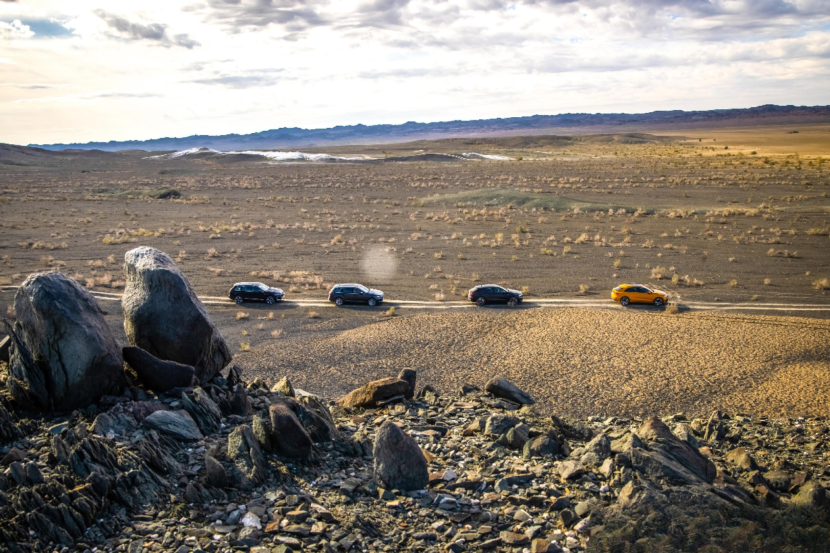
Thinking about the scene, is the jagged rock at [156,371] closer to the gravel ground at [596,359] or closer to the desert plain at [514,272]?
the desert plain at [514,272]

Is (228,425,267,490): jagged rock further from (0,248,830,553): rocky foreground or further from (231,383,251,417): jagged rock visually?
(231,383,251,417): jagged rock

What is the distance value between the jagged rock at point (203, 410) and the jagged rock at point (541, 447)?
6.00 m

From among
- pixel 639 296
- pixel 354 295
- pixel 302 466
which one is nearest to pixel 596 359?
pixel 639 296

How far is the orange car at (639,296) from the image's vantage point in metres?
29.9

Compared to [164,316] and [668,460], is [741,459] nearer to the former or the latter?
[668,460]

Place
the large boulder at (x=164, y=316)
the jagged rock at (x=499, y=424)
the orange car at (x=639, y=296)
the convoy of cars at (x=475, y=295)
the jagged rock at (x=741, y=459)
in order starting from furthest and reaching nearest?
the convoy of cars at (x=475, y=295)
the orange car at (x=639, y=296)
the large boulder at (x=164, y=316)
the jagged rock at (x=499, y=424)
the jagged rock at (x=741, y=459)

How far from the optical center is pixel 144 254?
47.1ft

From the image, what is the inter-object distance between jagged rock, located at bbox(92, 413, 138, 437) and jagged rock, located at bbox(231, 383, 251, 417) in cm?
218

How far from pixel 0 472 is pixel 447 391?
1252 cm

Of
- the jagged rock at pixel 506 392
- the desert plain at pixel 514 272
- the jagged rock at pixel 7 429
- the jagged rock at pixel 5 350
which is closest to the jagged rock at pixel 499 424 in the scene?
the jagged rock at pixel 506 392

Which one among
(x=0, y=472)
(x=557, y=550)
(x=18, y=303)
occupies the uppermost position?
(x=18, y=303)

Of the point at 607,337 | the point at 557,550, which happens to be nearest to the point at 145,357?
the point at 557,550

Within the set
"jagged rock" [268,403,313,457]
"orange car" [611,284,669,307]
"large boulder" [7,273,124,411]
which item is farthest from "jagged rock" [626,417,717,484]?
"orange car" [611,284,669,307]

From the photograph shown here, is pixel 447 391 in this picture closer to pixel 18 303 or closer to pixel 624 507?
pixel 624 507
